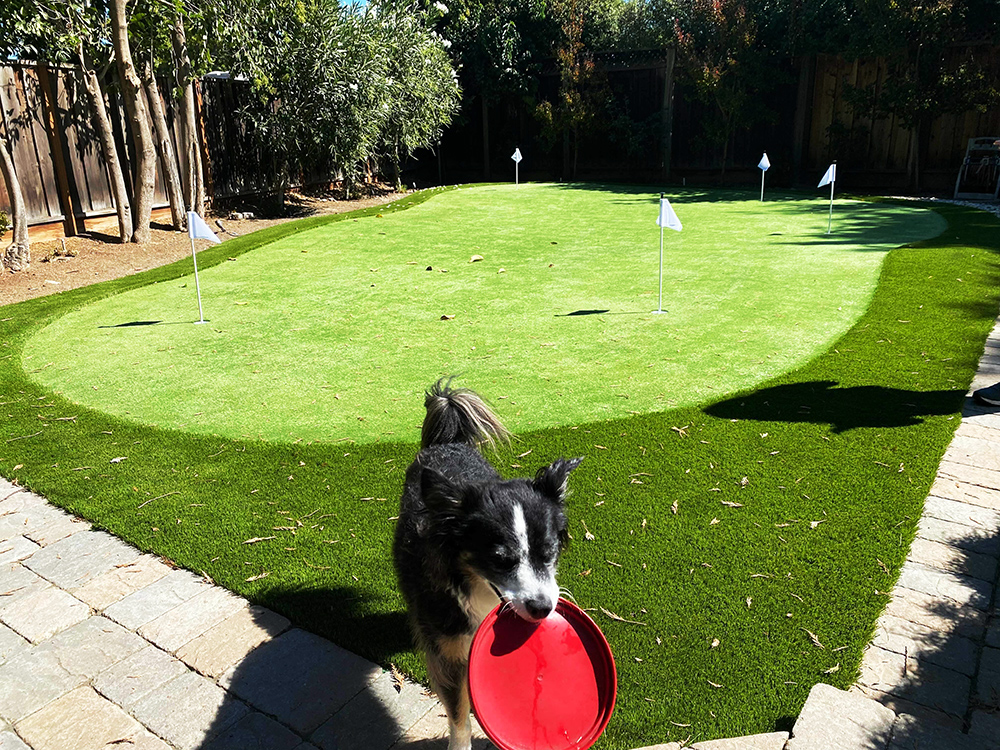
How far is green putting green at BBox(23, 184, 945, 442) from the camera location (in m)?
5.21

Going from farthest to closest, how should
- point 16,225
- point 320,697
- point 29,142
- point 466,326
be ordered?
1. point 29,142
2. point 16,225
3. point 466,326
4. point 320,697

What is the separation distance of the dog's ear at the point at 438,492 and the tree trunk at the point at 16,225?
9881 mm

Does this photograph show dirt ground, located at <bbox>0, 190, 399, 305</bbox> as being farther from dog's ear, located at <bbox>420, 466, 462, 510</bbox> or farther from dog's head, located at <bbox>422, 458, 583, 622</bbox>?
dog's head, located at <bbox>422, 458, 583, 622</bbox>

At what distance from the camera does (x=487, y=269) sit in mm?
9242

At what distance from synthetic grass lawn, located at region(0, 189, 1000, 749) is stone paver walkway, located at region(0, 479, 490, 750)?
153mm

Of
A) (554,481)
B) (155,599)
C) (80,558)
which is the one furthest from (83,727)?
(554,481)

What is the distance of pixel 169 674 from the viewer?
2.74 meters

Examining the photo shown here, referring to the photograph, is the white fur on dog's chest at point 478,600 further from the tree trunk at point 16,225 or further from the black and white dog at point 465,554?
the tree trunk at point 16,225

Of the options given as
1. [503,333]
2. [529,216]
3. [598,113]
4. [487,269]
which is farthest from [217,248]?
[598,113]

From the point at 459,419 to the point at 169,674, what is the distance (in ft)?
5.02

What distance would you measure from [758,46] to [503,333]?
14.4 metres

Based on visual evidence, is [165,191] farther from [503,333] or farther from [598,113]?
[598,113]

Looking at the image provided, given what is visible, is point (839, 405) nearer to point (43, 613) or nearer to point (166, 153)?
point (43, 613)

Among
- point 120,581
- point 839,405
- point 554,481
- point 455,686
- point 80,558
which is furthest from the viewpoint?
point 839,405
